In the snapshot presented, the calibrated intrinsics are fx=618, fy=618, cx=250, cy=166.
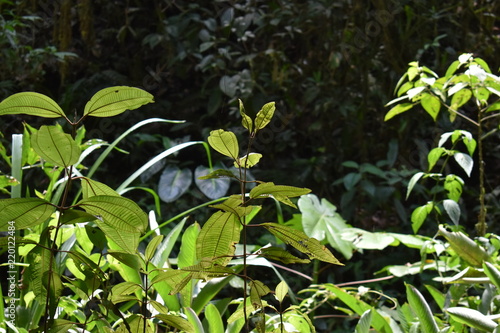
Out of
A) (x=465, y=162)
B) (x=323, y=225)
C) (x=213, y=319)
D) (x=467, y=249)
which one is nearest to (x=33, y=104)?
(x=213, y=319)

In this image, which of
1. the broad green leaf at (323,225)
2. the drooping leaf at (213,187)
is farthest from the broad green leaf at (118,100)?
the drooping leaf at (213,187)

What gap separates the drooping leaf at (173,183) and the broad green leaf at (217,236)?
2036 mm

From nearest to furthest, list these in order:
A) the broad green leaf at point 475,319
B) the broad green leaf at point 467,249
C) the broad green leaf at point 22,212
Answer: the broad green leaf at point 22,212 → the broad green leaf at point 475,319 → the broad green leaf at point 467,249

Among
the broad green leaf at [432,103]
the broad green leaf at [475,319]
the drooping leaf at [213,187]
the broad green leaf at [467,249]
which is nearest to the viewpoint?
the broad green leaf at [475,319]

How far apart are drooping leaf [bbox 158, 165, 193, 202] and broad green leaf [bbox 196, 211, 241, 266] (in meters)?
2.04

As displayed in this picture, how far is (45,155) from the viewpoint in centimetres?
50

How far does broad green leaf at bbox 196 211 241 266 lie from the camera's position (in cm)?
55

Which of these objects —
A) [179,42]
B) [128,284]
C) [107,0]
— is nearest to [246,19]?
[179,42]

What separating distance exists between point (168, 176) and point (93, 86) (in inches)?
29.7

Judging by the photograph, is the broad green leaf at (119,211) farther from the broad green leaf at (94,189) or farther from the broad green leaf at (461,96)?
the broad green leaf at (461,96)

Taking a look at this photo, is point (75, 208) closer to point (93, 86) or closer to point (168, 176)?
point (168, 176)

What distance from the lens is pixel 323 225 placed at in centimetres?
178

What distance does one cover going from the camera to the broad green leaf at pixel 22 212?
493 millimetres

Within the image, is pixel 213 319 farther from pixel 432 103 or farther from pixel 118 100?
pixel 432 103
